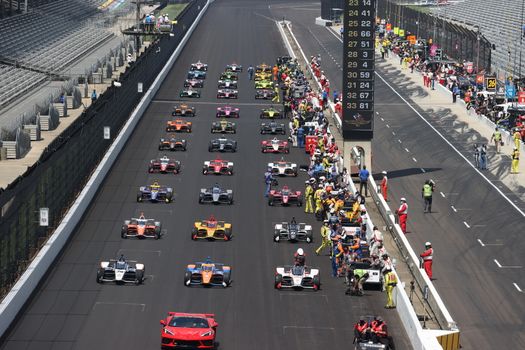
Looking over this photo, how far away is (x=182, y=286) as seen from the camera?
154 ft

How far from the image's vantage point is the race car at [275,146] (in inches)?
2876

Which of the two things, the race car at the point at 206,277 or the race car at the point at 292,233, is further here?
the race car at the point at 292,233

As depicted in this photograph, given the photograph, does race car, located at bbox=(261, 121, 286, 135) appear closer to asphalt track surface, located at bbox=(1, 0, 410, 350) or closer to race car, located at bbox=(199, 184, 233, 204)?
asphalt track surface, located at bbox=(1, 0, 410, 350)

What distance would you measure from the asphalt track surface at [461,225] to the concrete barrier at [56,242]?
13.2 meters

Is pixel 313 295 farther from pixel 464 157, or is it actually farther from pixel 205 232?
pixel 464 157

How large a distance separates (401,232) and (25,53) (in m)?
55.8

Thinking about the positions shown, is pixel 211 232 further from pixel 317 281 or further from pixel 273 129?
pixel 273 129

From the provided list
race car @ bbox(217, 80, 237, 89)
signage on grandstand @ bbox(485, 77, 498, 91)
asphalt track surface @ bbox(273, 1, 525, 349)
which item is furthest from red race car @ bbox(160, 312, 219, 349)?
race car @ bbox(217, 80, 237, 89)

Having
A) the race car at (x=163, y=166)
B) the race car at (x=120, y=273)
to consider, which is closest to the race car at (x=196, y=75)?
the race car at (x=163, y=166)

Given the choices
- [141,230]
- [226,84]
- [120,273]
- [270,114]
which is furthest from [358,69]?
[226,84]

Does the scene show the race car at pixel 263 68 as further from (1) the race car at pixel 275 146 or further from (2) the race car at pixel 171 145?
(2) the race car at pixel 171 145

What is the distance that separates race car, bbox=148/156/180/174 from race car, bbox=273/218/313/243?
13667 mm

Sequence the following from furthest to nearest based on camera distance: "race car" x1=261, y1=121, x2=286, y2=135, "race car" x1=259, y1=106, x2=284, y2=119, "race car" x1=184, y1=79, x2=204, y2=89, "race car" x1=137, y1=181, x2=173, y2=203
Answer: "race car" x1=184, y1=79, x2=204, y2=89 < "race car" x1=259, y1=106, x2=284, y2=119 < "race car" x1=261, y1=121, x2=286, y2=135 < "race car" x1=137, y1=181, x2=173, y2=203

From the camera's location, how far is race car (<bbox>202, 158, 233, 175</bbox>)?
66438mm
